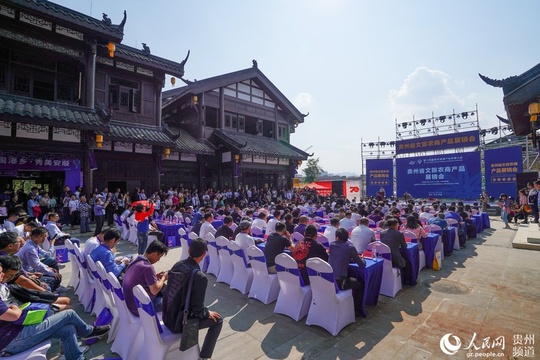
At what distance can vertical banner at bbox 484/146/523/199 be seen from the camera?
1772 cm

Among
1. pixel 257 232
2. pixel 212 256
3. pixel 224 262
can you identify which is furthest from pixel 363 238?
pixel 212 256

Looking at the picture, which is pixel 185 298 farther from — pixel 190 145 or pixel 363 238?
pixel 190 145

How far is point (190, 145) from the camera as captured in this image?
15.3 meters

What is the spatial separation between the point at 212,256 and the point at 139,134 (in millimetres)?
8613

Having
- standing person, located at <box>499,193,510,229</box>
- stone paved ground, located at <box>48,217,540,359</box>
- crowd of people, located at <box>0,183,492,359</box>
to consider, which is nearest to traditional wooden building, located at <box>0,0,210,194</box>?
crowd of people, located at <box>0,183,492,359</box>

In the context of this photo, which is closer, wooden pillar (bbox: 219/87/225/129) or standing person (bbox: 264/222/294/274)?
standing person (bbox: 264/222/294/274)

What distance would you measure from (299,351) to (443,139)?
78.1 feet

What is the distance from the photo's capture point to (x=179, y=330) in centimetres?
276

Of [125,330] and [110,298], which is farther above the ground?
[110,298]

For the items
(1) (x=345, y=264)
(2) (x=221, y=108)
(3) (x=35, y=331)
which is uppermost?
(2) (x=221, y=108)

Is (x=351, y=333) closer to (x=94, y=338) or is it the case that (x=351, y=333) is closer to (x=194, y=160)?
(x=94, y=338)

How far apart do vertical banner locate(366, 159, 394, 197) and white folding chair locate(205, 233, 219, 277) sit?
21055mm

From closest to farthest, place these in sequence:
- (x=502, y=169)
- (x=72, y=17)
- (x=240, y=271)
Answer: (x=240, y=271) < (x=72, y=17) < (x=502, y=169)

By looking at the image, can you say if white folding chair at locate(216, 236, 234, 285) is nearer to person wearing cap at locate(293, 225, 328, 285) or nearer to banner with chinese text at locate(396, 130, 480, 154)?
person wearing cap at locate(293, 225, 328, 285)
